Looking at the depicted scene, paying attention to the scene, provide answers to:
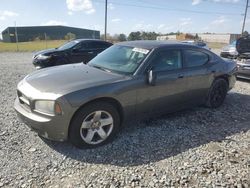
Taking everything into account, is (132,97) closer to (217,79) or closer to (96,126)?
(96,126)

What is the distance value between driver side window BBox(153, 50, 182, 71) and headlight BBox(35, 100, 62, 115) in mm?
1789

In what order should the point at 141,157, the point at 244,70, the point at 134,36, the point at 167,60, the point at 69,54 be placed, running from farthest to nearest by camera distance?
the point at 134,36, the point at 69,54, the point at 244,70, the point at 167,60, the point at 141,157

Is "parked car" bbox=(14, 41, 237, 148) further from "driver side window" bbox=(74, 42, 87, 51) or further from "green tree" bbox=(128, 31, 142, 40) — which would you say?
"green tree" bbox=(128, 31, 142, 40)

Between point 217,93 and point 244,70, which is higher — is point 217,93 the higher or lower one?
the lower one

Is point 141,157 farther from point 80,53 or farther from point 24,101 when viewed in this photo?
point 80,53

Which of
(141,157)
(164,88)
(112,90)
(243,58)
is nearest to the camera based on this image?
(141,157)

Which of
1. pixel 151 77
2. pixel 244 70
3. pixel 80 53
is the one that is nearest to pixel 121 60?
pixel 151 77

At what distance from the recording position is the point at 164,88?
13.2 ft

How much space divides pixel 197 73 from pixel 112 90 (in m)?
2.07

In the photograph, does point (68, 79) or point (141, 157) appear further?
point (68, 79)

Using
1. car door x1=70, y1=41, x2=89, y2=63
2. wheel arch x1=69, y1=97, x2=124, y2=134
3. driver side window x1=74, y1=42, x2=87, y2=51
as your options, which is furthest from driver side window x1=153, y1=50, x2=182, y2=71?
driver side window x1=74, y1=42, x2=87, y2=51

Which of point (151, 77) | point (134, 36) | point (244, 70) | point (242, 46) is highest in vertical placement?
point (134, 36)

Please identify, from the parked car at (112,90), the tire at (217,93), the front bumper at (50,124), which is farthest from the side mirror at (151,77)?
the tire at (217,93)

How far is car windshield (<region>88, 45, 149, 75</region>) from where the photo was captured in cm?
382
